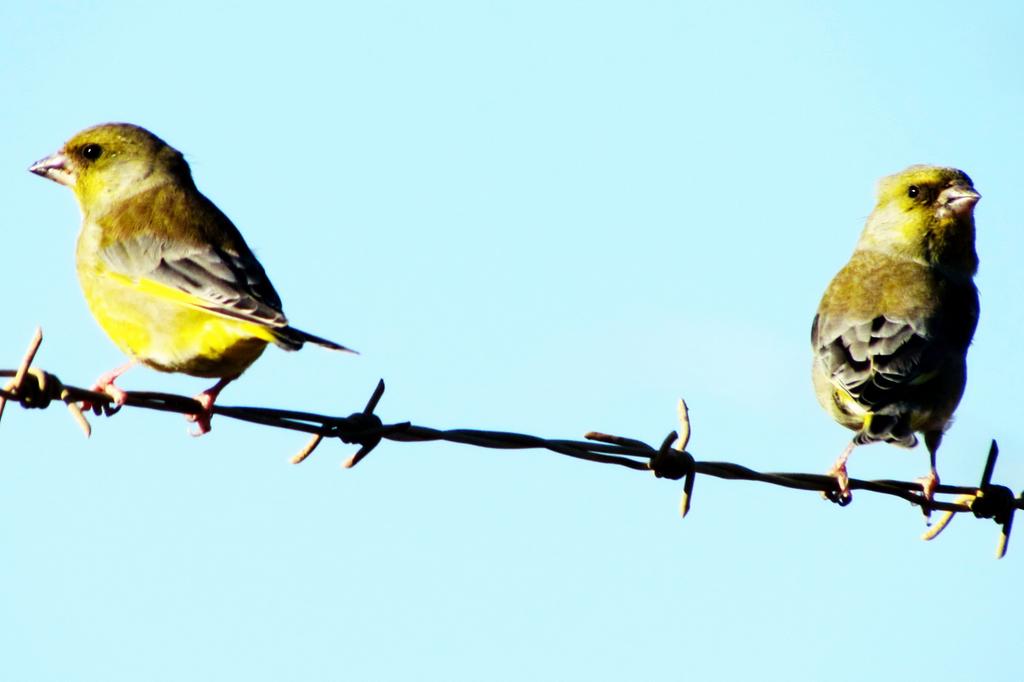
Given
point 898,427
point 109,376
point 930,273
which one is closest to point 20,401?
point 109,376

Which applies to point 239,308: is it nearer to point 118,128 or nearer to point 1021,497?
point 118,128

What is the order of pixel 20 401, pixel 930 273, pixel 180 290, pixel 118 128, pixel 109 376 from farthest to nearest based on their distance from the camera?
pixel 930 273
pixel 118 128
pixel 109 376
pixel 180 290
pixel 20 401

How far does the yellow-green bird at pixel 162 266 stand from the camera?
5633mm

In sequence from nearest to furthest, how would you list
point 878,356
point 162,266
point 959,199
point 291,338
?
point 291,338 < point 162,266 < point 878,356 < point 959,199

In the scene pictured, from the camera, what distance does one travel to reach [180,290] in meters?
5.80

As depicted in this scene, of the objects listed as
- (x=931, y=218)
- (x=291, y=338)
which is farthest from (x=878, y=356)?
(x=291, y=338)

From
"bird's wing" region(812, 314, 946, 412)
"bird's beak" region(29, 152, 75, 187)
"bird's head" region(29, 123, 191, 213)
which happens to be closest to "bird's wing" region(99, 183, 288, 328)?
"bird's head" region(29, 123, 191, 213)

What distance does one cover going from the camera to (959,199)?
820 centimetres

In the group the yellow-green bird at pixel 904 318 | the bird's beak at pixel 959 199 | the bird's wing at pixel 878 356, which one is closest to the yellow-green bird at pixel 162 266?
the yellow-green bird at pixel 904 318

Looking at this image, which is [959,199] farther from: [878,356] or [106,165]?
[106,165]

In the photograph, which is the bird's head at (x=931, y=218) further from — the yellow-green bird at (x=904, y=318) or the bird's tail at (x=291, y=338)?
the bird's tail at (x=291, y=338)

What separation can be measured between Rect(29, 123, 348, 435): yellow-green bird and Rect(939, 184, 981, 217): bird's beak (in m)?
4.54

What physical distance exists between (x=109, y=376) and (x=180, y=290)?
747mm

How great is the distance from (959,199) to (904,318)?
52.7 inches
